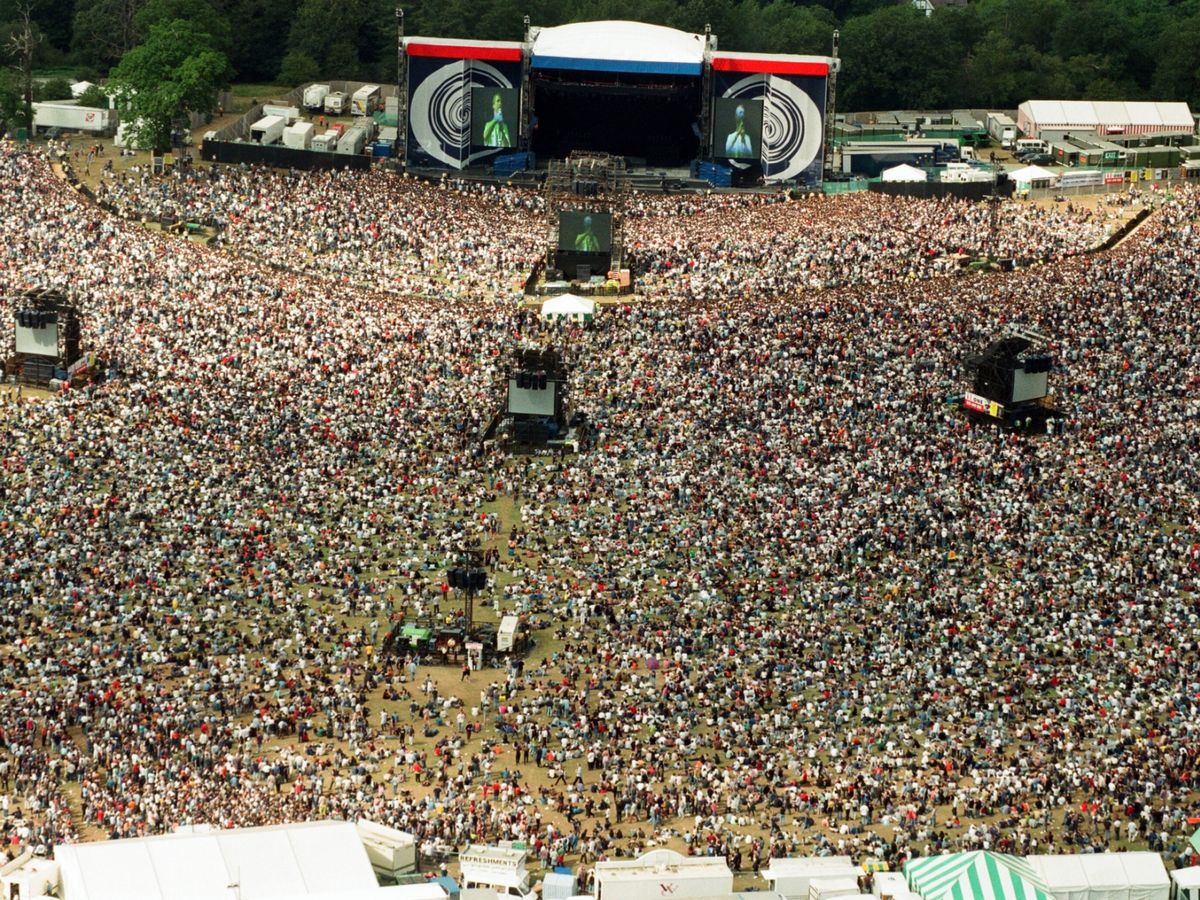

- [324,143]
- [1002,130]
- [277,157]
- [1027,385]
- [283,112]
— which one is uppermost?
[1002,130]

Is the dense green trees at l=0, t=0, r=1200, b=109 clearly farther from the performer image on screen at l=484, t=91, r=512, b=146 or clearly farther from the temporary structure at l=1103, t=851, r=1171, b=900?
the temporary structure at l=1103, t=851, r=1171, b=900

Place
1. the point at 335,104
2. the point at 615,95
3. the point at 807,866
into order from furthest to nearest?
the point at 335,104, the point at 615,95, the point at 807,866

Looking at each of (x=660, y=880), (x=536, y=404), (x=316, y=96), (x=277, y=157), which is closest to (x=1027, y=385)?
(x=536, y=404)

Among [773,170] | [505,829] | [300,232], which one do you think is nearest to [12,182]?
[300,232]

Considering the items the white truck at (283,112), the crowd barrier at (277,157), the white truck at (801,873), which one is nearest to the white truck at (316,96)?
the white truck at (283,112)

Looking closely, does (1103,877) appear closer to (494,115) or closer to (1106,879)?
(1106,879)

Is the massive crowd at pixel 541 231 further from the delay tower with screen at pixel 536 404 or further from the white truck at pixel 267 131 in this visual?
the delay tower with screen at pixel 536 404
